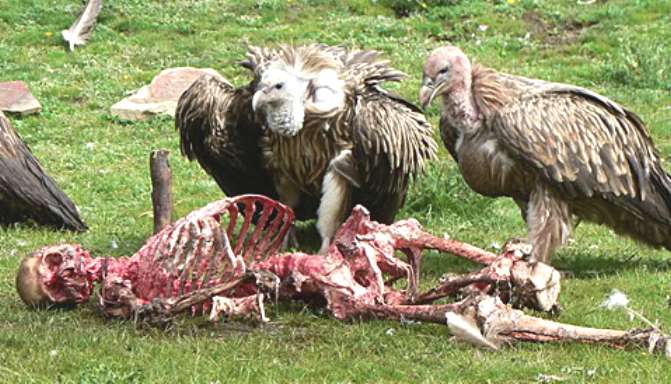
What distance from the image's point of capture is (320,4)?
641 inches

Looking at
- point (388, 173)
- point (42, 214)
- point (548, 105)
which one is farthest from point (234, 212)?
point (42, 214)

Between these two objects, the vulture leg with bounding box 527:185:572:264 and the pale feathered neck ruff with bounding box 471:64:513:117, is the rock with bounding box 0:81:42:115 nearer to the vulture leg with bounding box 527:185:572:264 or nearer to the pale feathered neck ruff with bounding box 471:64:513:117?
the pale feathered neck ruff with bounding box 471:64:513:117

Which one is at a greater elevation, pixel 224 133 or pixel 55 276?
pixel 224 133

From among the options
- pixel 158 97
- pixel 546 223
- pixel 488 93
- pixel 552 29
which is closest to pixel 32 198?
pixel 488 93

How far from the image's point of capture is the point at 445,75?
632 centimetres

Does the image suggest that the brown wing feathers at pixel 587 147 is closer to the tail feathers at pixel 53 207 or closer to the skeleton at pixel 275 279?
the skeleton at pixel 275 279

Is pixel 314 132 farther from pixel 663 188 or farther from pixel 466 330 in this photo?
pixel 466 330

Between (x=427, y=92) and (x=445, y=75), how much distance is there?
0.44ft

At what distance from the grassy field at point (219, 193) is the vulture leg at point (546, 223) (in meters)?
0.27

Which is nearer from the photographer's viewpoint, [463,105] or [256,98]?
[463,105]

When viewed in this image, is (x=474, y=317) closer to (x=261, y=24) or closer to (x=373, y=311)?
(x=373, y=311)

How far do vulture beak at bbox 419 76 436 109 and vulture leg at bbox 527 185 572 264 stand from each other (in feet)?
2.39

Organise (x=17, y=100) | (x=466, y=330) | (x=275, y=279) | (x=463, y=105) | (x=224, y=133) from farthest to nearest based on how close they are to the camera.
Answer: (x=17, y=100), (x=224, y=133), (x=463, y=105), (x=275, y=279), (x=466, y=330)

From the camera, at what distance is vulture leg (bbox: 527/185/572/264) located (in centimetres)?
625
